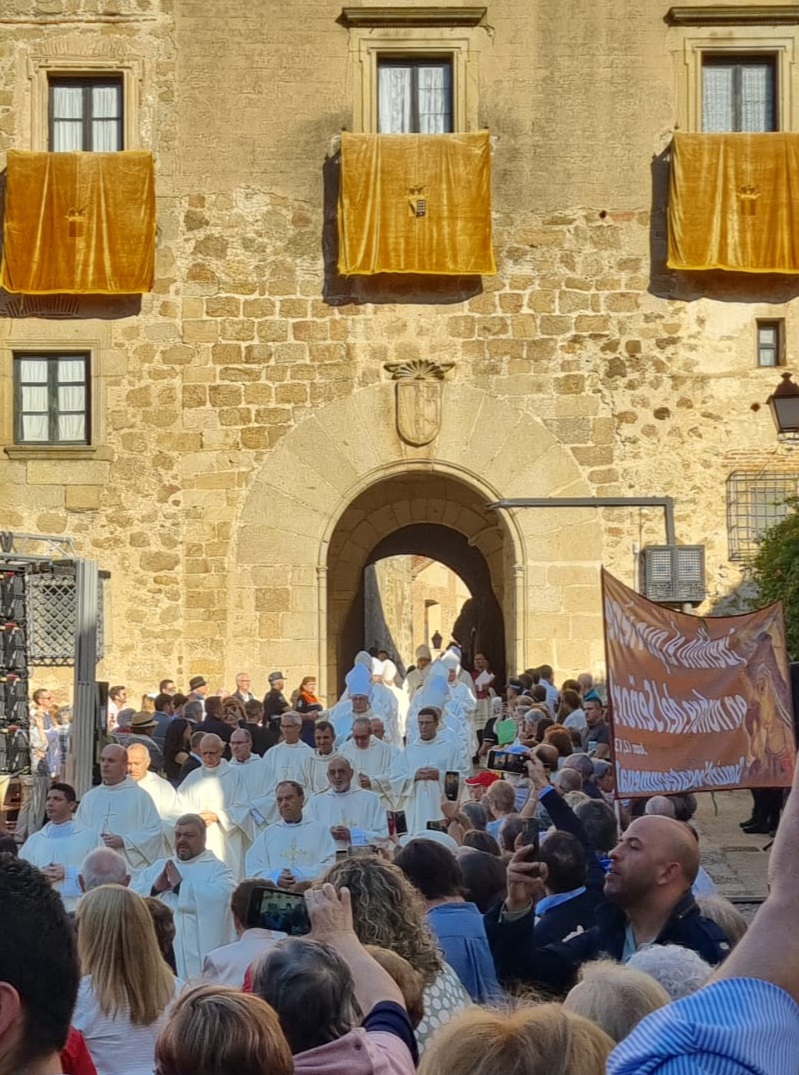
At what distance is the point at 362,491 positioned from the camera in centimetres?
1958

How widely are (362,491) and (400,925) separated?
14.9 metres

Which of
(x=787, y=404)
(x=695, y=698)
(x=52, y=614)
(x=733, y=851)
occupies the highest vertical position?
(x=787, y=404)

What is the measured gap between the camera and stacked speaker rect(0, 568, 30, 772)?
42.1 ft

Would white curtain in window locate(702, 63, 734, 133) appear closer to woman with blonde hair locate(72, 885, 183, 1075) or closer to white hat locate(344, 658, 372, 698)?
white hat locate(344, 658, 372, 698)

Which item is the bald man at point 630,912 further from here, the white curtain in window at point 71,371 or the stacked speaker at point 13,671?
the white curtain in window at point 71,371

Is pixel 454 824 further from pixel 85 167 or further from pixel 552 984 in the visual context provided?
pixel 85 167

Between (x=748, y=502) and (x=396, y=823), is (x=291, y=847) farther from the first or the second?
(x=748, y=502)

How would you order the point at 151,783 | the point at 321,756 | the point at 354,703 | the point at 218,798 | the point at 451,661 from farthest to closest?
the point at 451,661
the point at 354,703
the point at 321,756
the point at 218,798
the point at 151,783

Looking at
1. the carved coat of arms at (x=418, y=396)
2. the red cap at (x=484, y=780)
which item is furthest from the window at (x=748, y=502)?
the red cap at (x=484, y=780)

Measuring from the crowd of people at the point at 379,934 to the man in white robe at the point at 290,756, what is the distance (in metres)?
0.03

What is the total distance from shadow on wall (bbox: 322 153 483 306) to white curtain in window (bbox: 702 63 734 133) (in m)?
3.10

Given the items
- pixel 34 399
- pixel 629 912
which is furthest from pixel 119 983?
pixel 34 399

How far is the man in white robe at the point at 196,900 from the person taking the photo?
29.0 feet

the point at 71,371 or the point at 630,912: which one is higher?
the point at 71,371
